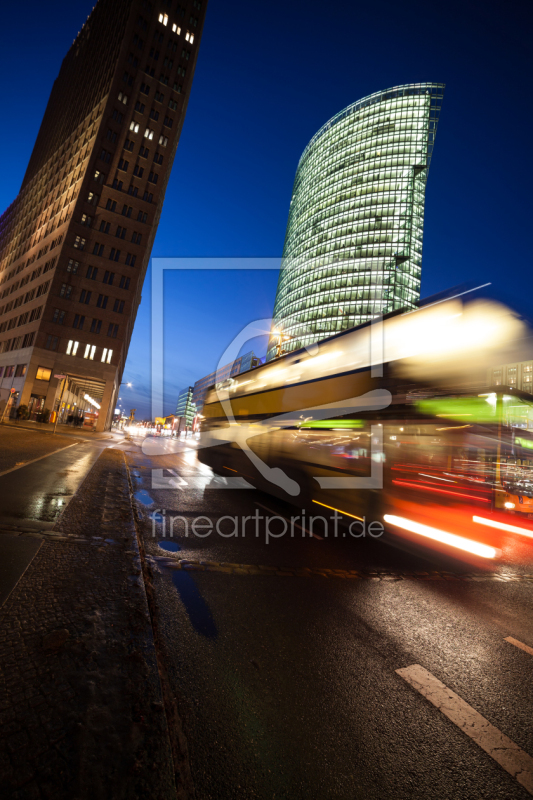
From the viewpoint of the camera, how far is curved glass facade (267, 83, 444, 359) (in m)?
77.2

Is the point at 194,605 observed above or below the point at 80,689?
below

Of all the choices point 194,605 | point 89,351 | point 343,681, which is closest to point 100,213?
point 89,351

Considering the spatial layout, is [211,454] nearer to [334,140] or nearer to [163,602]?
[163,602]

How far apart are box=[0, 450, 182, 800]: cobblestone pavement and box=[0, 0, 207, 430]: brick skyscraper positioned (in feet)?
128

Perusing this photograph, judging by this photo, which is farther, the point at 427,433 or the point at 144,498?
the point at 144,498

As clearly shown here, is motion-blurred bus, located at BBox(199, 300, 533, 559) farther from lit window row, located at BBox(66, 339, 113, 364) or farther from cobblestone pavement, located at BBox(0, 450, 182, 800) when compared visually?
lit window row, located at BBox(66, 339, 113, 364)

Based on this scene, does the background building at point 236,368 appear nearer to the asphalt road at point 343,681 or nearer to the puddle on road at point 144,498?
the puddle on road at point 144,498

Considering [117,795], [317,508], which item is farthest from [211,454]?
[117,795]

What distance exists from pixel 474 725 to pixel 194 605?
2481mm

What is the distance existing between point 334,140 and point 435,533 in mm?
115959

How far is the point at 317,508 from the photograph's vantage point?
7914 mm

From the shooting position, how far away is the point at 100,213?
43.8m
